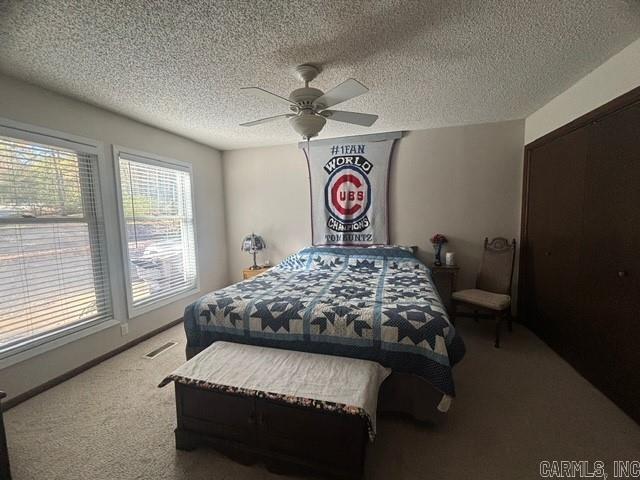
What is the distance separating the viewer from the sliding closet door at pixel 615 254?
173 cm

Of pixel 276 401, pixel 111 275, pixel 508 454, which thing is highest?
pixel 111 275

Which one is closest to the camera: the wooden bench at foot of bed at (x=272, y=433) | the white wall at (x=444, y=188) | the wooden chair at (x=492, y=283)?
the wooden bench at foot of bed at (x=272, y=433)

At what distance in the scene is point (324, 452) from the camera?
1340 millimetres

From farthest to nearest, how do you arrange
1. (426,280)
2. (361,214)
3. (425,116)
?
(361,214)
(425,116)
(426,280)

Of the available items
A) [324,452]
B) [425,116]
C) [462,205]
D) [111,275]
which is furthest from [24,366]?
[462,205]

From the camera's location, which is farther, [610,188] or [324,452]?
[610,188]

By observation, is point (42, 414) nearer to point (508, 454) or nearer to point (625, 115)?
point (508, 454)

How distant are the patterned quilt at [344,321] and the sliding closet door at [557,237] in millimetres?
1151

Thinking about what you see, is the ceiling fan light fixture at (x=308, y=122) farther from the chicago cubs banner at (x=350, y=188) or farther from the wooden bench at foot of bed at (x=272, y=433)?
the chicago cubs banner at (x=350, y=188)

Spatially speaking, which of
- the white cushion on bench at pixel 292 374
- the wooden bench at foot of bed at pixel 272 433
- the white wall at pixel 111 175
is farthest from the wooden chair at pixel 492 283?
the white wall at pixel 111 175

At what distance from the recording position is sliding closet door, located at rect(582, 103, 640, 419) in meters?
1.73

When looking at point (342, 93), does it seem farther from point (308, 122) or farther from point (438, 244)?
point (438, 244)

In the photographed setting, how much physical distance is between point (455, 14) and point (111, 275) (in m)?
3.34

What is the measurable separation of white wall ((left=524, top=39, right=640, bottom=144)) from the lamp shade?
3.55 metres
